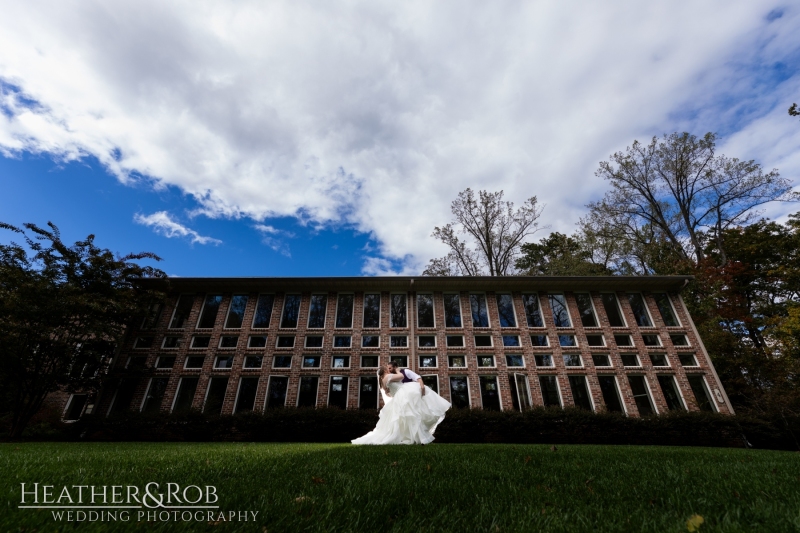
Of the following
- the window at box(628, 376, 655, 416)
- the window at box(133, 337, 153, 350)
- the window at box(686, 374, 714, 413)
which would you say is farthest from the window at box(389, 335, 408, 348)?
the window at box(686, 374, 714, 413)

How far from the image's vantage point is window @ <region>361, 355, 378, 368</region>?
17600 mm

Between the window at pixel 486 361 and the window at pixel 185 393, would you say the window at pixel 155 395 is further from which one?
the window at pixel 486 361

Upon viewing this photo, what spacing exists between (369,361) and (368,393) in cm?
159

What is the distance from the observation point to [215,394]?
16.8 meters

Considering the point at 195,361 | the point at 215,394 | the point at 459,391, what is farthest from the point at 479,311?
the point at 195,361

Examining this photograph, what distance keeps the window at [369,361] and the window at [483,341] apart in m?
5.38

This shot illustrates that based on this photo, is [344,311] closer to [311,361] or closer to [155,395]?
[311,361]

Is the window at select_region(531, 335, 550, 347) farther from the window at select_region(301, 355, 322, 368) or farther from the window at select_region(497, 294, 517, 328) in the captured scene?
the window at select_region(301, 355, 322, 368)

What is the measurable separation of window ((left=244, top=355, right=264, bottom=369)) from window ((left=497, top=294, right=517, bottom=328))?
12.9 metres

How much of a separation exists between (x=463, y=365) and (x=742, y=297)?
1810cm

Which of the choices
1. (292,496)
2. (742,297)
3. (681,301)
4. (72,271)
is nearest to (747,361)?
(681,301)

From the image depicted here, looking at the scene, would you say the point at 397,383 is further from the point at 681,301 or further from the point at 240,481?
the point at 681,301

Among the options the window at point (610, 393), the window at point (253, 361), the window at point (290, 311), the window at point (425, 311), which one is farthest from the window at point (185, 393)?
the window at point (610, 393)

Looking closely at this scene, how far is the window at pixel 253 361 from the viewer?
17531mm
